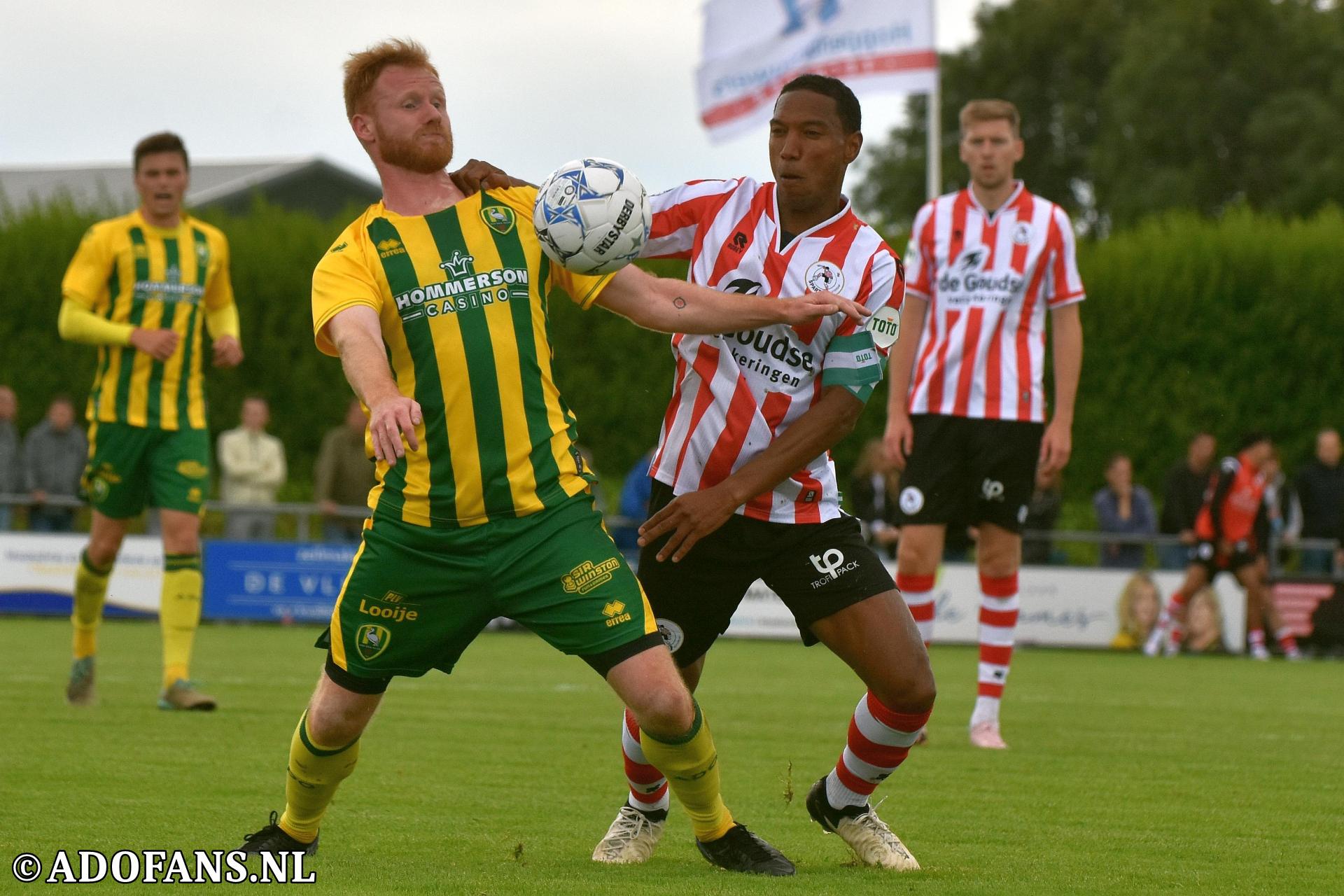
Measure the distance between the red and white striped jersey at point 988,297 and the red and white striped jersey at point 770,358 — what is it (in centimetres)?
300

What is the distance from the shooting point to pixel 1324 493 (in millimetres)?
19094

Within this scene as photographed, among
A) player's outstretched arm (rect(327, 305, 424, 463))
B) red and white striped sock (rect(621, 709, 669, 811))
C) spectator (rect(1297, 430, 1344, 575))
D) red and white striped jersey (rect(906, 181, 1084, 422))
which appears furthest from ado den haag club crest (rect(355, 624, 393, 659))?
spectator (rect(1297, 430, 1344, 575))

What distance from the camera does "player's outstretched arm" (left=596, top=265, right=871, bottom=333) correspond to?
4793 millimetres

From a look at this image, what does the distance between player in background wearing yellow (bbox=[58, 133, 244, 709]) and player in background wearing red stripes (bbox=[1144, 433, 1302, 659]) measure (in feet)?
36.5

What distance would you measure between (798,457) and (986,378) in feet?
11.1

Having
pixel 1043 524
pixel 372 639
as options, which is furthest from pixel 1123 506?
pixel 372 639

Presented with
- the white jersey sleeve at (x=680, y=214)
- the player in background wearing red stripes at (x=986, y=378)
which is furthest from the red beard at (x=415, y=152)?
the player in background wearing red stripes at (x=986, y=378)

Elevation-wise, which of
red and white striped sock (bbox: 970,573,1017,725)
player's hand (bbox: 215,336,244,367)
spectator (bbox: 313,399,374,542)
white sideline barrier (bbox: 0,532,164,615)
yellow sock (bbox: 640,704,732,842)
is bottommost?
white sideline barrier (bbox: 0,532,164,615)

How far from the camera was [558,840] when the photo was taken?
18.2 feet

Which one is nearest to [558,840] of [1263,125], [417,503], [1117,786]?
[417,503]

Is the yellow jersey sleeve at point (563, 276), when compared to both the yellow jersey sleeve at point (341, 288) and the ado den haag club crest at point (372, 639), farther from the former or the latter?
the ado den haag club crest at point (372, 639)

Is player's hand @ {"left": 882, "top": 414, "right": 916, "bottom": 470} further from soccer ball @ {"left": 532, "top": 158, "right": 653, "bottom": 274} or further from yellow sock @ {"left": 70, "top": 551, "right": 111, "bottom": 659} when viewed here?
yellow sock @ {"left": 70, "top": 551, "right": 111, "bottom": 659}

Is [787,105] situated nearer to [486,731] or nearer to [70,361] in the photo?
[486,731]

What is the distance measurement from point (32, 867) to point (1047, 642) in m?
14.5
